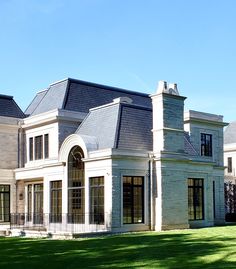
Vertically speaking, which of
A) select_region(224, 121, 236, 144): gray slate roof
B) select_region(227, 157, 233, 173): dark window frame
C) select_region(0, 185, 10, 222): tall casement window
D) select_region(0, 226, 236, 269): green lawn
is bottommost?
select_region(0, 226, 236, 269): green lawn

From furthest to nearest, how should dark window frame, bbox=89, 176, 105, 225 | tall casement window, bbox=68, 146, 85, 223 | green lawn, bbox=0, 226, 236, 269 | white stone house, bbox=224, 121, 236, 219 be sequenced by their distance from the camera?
white stone house, bbox=224, 121, 236, 219 → tall casement window, bbox=68, 146, 85, 223 → dark window frame, bbox=89, 176, 105, 225 → green lawn, bbox=0, 226, 236, 269

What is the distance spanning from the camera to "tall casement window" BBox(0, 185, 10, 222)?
34.8 meters

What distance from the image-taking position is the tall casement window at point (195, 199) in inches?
1184

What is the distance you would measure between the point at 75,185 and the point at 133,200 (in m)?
4.15

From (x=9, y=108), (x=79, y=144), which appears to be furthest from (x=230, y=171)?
(x=79, y=144)

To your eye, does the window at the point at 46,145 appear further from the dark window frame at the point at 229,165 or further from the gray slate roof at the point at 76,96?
the dark window frame at the point at 229,165

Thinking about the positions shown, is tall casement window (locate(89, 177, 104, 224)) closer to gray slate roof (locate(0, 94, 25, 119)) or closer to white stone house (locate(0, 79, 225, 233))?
white stone house (locate(0, 79, 225, 233))

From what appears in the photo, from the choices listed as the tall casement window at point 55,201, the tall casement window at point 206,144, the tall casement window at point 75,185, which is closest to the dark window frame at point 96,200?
the tall casement window at point 75,185

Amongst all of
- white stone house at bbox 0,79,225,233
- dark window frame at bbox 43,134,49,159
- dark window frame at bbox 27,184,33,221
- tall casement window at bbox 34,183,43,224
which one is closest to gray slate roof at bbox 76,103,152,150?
white stone house at bbox 0,79,225,233

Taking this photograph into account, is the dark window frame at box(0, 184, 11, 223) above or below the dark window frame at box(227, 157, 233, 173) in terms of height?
below

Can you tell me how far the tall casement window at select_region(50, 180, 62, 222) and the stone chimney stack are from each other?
6.68 m

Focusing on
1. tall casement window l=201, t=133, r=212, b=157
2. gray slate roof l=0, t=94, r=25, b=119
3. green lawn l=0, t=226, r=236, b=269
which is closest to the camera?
green lawn l=0, t=226, r=236, b=269

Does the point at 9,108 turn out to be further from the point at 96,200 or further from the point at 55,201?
the point at 96,200

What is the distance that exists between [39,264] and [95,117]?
56.8 ft
